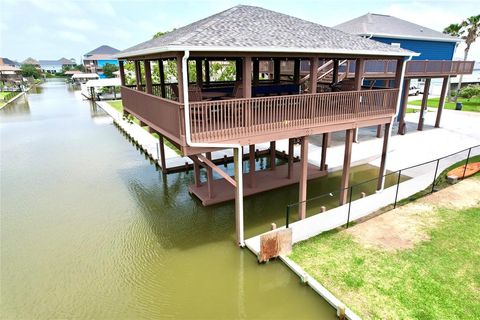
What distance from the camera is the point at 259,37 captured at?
9023 millimetres

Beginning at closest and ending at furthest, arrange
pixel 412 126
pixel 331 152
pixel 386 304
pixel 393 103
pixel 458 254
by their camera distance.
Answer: pixel 386 304
pixel 458 254
pixel 393 103
pixel 331 152
pixel 412 126

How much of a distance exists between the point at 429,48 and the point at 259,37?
868 inches

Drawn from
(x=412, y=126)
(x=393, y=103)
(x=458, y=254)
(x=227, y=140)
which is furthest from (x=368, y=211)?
(x=412, y=126)

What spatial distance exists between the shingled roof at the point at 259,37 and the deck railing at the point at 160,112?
1.47 m

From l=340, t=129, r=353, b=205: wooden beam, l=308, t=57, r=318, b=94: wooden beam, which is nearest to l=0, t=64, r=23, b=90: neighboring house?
l=308, t=57, r=318, b=94: wooden beam

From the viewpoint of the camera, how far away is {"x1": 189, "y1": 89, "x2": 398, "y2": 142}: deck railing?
8609mm

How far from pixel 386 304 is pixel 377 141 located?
1615cm

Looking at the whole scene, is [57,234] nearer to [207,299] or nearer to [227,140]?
[207,299]

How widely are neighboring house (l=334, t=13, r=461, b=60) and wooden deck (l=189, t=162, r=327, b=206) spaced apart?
466 inches

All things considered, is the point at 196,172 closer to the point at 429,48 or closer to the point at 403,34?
the point at 403,34

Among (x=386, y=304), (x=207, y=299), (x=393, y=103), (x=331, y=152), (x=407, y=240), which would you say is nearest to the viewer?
(x=386, y=304)

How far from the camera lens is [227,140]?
8.85 metres

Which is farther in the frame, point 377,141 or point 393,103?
point 377,141

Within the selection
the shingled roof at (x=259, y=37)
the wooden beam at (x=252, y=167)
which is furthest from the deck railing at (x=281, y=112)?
the wooden beam at (x=252, y=167)
